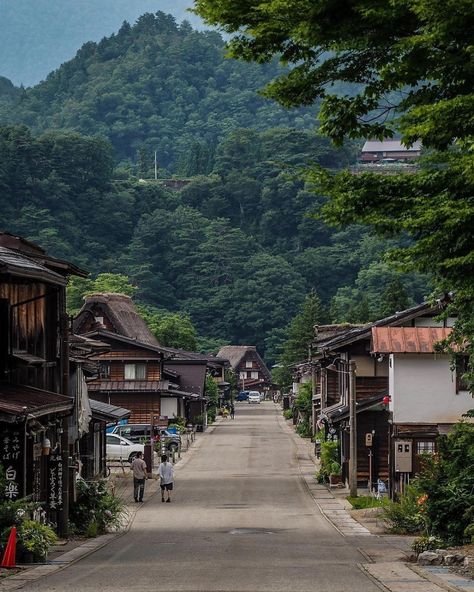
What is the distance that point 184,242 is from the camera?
177 meters

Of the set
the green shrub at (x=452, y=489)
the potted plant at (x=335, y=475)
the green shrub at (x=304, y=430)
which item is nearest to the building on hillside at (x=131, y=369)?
the green shrub at (x=304, y=430)

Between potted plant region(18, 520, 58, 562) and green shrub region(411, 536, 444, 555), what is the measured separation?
660cm

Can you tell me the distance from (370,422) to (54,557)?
71.3 feet

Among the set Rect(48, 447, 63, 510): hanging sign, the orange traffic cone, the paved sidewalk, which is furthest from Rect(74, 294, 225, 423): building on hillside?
the orange traffic cone

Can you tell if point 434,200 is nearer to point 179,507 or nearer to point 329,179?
point 329,179

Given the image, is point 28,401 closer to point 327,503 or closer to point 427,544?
point 427,544

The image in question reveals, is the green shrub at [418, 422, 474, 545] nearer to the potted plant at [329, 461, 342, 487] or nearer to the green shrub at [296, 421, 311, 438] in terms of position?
the potted plant at [329, 461, 342, 487]

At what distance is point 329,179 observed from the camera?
1490 cm

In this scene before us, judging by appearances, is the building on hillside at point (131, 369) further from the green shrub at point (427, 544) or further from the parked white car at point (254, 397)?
the parked white car at point (254, 397)

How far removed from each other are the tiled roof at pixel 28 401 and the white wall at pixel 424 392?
13954mm

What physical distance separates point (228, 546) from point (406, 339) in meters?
13.9

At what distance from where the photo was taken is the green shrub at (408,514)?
87.6 feet

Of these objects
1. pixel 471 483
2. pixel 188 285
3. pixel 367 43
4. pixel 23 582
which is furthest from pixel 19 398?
pixel 188 285

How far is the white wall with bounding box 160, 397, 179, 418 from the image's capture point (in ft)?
246
